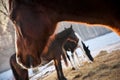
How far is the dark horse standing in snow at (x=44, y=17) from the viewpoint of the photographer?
138cm

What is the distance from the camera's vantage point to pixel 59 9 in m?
1.48

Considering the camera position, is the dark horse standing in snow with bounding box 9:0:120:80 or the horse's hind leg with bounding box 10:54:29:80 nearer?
the dark horse standing in snow with bounding box 9:0:120:80

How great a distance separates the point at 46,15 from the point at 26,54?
0.29 m

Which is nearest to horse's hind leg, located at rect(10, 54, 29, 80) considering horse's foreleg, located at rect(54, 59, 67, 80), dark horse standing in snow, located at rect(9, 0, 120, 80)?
horse's foreleg, located at rect(54, 59, 67, 80)

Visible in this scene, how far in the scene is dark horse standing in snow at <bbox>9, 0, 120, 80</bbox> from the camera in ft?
4.54

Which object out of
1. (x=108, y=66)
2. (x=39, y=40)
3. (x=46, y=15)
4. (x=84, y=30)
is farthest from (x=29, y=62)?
(x=84, y=30)

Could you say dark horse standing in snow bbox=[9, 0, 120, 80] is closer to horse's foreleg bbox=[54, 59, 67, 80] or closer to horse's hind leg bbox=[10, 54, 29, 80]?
horse's hind leg bbox=[10, 54, 29, 80]

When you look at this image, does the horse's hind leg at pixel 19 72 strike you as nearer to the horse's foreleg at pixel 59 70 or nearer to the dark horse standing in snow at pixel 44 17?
the horse's foreleg at pixel 59 70

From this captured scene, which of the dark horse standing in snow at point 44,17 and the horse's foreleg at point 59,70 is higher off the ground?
the dark horse standing in snow at point 44,17

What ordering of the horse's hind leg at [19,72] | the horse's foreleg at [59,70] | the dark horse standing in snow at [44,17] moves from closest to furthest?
the dark horse standing in snow at [44,17] → the horse's hind leg at [19,72] → the horse's foreleg at [59,70]

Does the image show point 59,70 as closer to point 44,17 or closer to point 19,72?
point 19,72

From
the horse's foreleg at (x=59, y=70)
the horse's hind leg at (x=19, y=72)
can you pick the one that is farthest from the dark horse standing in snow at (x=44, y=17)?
A: the horse's foreleg at (x=59, y=70)

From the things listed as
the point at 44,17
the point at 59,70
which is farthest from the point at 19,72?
the point at 44,17

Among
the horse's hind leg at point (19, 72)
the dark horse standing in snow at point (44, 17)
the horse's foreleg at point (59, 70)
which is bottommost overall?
the horse's foreleg at point (59, 70)
